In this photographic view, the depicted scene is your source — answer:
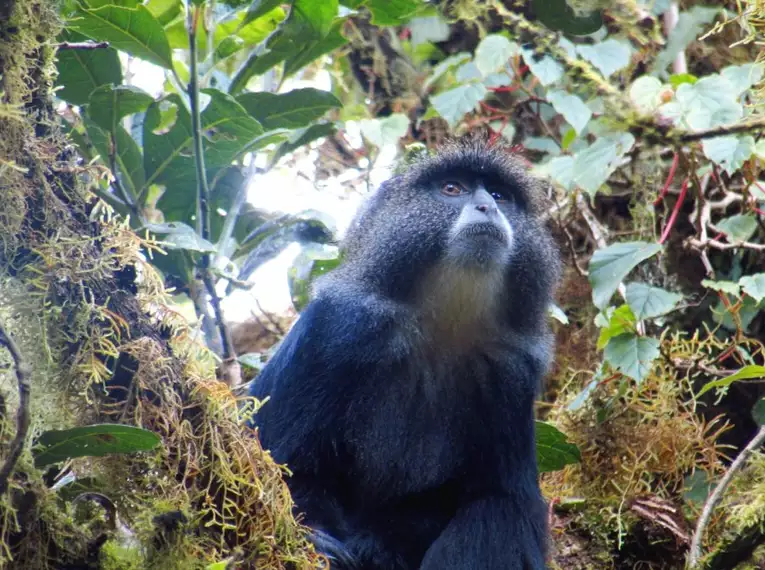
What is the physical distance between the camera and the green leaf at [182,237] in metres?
3.75

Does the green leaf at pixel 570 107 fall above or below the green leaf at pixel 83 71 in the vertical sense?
below

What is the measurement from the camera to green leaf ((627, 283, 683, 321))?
427 cm

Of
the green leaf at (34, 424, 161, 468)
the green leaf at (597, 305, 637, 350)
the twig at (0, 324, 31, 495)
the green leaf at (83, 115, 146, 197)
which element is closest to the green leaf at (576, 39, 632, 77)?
the green leaf at (597, 305, 637, 350)

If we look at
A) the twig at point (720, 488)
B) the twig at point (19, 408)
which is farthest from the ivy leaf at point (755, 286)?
the twig at point (19, 408)

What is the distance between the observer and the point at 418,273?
12.9 feet

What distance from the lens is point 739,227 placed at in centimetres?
488

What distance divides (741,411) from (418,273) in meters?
2.23

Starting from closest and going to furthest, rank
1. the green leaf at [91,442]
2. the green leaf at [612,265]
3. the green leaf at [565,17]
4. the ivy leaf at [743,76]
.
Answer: the green leaf at [91,442]
the green leaf at [565,17]
the green leaf at [612,265]
the ivy leaf at [743,76]

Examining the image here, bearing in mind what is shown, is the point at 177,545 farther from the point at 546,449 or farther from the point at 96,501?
the point at 546,449


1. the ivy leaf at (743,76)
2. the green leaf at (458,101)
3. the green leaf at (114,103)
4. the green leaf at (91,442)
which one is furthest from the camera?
the green leaf at (458,101)

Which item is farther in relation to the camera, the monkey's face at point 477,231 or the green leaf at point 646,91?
the green leaf at point 646,91

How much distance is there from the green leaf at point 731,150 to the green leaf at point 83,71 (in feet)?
8.49

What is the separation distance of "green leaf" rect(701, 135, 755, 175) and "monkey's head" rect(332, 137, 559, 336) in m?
0.78

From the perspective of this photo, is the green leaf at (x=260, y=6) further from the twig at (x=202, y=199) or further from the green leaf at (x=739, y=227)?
the green leaf at (x=739, y=227)
